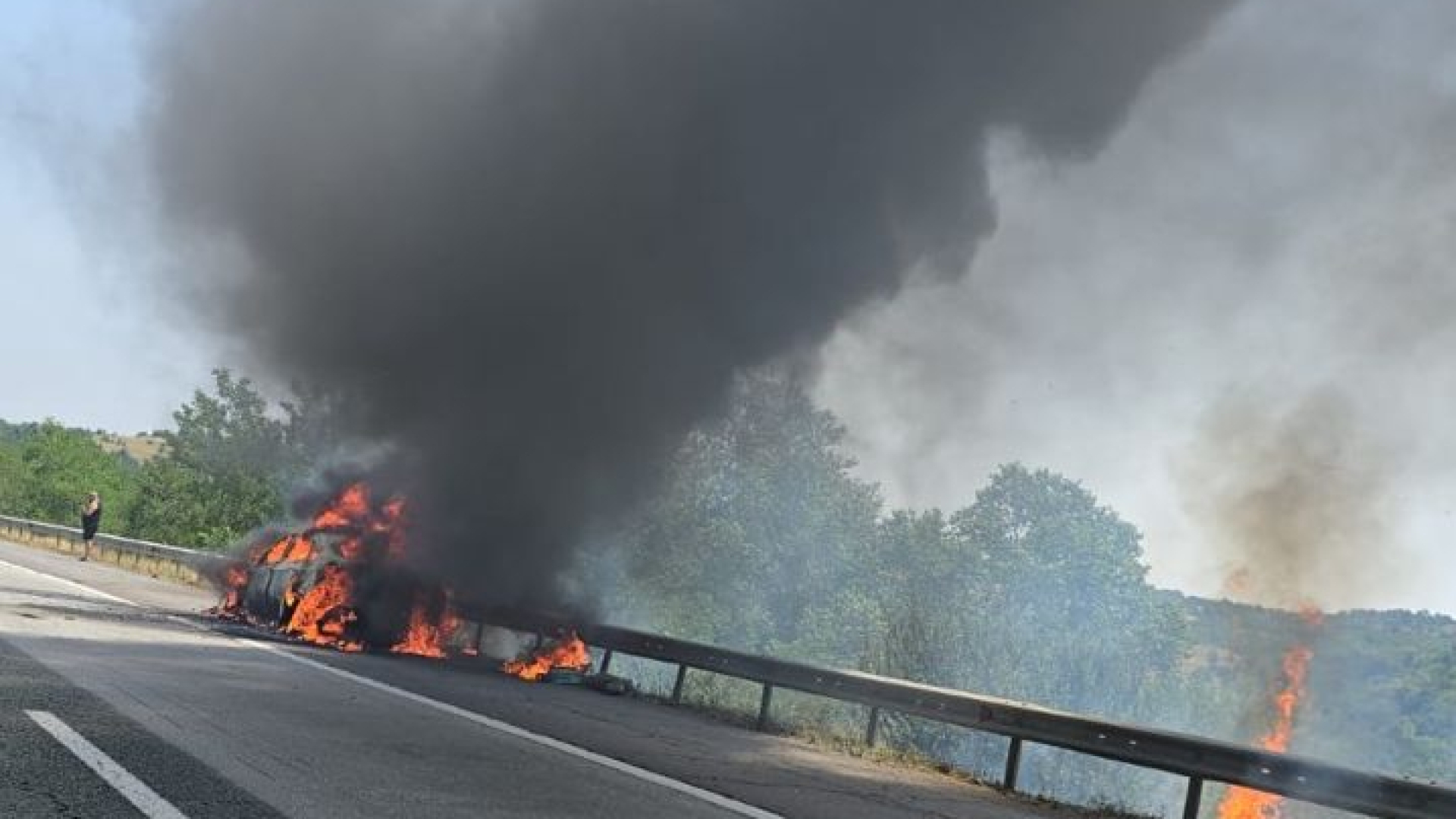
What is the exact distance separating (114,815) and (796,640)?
130 feet

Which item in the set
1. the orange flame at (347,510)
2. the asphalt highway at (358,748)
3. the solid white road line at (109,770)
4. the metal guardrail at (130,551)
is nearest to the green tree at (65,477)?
the metal guardrail at (130,551)

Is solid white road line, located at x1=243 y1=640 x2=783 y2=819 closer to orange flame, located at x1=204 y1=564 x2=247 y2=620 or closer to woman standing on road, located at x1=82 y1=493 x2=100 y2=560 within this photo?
orange flame, located at x1=204 y1=564 x2=247 y2=620

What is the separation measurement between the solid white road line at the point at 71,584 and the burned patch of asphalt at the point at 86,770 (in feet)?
30.6

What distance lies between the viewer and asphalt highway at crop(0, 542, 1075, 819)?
533 cm

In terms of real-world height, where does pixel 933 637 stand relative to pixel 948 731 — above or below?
above

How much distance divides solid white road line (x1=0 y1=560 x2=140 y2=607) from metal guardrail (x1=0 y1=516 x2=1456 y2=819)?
6.52 m

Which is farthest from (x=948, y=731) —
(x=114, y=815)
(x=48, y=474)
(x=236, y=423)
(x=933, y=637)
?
(x=48, y=474)

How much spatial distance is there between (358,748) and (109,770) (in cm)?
154

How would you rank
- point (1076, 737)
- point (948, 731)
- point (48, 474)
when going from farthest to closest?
point (48, 474)
point (948, 731)
point (1076, 737)

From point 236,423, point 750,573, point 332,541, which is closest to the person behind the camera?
point 332,541

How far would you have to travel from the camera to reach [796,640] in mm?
43312

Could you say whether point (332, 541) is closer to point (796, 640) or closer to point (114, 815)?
point (114, 815)

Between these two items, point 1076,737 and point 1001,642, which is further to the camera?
point 1001,642

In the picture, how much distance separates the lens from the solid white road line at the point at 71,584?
15985 millimetres
